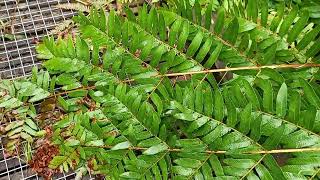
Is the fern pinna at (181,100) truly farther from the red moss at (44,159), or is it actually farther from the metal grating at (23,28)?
the metal grating at (23,28)

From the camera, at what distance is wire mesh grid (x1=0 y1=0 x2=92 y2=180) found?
2113mm

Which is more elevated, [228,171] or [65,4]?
[65,4]

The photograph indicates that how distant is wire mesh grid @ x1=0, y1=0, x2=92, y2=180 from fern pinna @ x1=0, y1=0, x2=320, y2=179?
152mm

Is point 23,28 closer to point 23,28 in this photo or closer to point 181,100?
point 23,28

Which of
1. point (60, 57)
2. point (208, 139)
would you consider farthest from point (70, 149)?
point (208, 139)

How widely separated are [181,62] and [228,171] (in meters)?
0.50

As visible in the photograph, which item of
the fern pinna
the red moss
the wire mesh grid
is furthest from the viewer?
the wire mesh grid

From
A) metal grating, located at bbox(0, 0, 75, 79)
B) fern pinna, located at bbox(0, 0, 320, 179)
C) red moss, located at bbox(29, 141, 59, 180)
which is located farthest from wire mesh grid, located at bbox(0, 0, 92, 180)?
red moss, located at bbox(29, 141, 59, 180)

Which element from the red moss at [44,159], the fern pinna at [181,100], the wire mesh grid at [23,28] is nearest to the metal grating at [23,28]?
the wire mesh grid at [23,28]

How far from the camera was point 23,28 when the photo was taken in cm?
224

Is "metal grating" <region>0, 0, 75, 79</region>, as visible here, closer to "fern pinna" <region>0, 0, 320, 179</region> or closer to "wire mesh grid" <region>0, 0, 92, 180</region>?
"wire mesh grid" <region>0, 0, 92, 180</region>

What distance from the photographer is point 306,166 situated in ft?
4.36

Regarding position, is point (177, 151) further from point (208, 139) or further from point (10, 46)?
point (10, 46)

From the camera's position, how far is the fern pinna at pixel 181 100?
1391 mm
